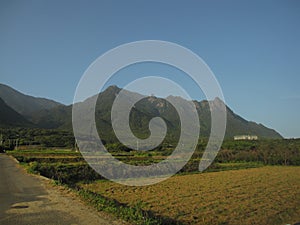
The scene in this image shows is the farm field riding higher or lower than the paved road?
lower

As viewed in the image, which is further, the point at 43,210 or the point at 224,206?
the point at 224,206

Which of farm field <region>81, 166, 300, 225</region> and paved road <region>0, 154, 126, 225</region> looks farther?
farm field <region>81, 166, 300, 225</region>

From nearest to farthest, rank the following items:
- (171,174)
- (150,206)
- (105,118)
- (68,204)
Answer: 1. (68,204)
2. (150,206)
3. (171,174)
4. (105,118)

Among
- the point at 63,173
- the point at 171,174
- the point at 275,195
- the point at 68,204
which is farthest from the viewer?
the point at 171,174

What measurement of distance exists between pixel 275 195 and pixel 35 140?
6853 cm

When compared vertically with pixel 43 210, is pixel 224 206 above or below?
below

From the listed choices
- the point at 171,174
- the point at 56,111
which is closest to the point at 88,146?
the point at 171,174

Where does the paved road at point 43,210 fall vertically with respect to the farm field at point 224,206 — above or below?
above

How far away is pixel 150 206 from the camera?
12336 millimetres

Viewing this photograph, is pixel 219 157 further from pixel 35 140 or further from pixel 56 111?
pixel 56 111

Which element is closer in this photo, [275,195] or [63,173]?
[275,195]

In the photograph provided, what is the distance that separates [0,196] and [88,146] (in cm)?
4886

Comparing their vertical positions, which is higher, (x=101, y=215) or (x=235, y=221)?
(x=101, y=215)

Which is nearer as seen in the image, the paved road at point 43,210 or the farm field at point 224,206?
the paved road at point 43,210
